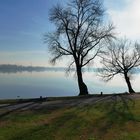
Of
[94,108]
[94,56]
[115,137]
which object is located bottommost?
[115,137]

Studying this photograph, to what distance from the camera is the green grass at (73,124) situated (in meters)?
17.1

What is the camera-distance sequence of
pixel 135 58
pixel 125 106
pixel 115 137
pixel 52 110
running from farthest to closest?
pixel 135 58, pixel 125 106, pixel 52 110, pixel 115 137

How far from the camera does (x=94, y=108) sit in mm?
25047

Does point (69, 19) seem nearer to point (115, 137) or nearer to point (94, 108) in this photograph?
point (94, 108)

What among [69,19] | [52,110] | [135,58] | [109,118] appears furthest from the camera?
[135,58]

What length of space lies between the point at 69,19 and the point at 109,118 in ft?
81.4

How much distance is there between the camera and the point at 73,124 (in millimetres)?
19328

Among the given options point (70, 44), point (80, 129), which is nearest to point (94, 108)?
point (80, 129)

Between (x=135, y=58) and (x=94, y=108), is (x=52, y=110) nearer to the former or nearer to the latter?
(x=94, y=108)

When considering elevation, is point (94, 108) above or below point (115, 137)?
above

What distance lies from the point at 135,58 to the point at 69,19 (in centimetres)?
1620

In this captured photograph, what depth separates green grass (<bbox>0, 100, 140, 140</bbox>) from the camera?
17141 mm

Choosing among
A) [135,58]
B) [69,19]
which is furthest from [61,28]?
[135,58]

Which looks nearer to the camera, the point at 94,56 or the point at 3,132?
the point at 3,132
